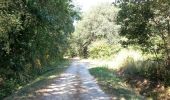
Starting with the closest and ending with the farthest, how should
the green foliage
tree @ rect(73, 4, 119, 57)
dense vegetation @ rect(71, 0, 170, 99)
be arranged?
dense vegetation @ rect(71, 0, 170, 99) → the green foliage → tree @ rect(73, 4, 119, 57)

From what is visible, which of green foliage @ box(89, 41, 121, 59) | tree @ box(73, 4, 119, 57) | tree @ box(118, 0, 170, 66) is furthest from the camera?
tree @ box(73, 4, 119, 57)

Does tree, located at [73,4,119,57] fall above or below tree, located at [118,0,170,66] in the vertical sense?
above

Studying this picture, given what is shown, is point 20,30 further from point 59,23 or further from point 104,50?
point 104,50

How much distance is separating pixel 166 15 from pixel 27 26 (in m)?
7.48

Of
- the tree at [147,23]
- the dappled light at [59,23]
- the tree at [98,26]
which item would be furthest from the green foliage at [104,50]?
the tree at [147,23]

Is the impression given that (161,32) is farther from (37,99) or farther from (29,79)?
(29,79)

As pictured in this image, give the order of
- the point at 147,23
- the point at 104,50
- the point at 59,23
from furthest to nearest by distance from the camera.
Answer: the point at 104,50, the point at 59,23, the point at 147,23

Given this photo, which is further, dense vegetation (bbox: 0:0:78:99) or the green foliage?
the green foliage

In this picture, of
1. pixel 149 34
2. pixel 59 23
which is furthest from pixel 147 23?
pixel 59 23

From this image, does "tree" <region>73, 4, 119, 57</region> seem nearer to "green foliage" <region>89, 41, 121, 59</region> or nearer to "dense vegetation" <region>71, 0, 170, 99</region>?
"green foliage" <region>89, 41, 121, 59</region>

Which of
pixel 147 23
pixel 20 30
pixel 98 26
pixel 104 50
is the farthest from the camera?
pixel 98 26

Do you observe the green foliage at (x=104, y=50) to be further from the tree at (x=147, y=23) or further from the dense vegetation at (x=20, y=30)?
the dense vegetation at (x=20, y=30)

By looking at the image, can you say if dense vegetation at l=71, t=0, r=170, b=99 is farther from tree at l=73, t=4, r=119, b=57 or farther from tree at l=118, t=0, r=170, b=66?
tree at l=73, t=4, r=119, b=57

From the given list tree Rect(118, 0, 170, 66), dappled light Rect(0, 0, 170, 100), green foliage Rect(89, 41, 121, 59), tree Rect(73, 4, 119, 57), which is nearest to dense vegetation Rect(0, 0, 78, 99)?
dappled light Rect(0, 0, 170, 100)
